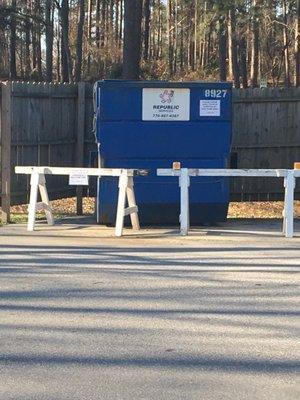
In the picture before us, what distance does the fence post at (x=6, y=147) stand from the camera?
41.1 feet

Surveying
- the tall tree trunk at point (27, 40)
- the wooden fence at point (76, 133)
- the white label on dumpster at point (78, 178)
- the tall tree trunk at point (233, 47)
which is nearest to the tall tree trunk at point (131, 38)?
the wooden fence at point (76, 133)

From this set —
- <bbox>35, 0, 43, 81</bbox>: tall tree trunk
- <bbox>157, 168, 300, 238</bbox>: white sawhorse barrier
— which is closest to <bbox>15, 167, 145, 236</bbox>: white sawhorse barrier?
<bbox>157, 168, 300, 238</bbox>: white sawhorse barrier

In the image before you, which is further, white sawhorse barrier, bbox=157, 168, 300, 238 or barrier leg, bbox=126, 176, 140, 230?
barrier leg, bbox=126, 176, 140, 230

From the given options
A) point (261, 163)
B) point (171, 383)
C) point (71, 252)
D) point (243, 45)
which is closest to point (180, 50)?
point (243, 45)

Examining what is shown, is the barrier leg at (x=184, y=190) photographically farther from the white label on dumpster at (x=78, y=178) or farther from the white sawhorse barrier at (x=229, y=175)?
the white label on dumpster at (x=78, y=178)

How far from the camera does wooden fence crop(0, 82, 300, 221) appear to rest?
1293cm

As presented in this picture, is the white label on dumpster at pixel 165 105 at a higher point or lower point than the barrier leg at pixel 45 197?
higher

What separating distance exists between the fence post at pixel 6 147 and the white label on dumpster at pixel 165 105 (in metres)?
2.27

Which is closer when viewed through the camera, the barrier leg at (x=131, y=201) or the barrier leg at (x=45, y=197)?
the barrier leg at (x=131, y=201)

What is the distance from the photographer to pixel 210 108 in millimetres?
12297

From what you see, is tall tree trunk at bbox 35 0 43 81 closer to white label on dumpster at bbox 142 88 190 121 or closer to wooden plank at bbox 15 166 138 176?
white label on dumpster at bbox 142 88 190 121

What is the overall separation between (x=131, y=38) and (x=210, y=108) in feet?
24.1

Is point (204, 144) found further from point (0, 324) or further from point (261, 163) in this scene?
point (0, 324)

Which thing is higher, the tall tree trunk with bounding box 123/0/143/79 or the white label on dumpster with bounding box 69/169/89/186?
the tall tree trunk with bounding box 123/0/143/79
